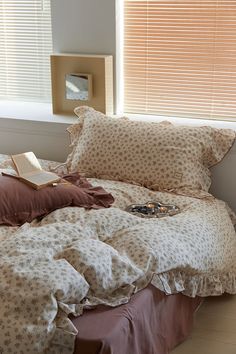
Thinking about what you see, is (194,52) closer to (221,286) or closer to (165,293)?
(221,286)

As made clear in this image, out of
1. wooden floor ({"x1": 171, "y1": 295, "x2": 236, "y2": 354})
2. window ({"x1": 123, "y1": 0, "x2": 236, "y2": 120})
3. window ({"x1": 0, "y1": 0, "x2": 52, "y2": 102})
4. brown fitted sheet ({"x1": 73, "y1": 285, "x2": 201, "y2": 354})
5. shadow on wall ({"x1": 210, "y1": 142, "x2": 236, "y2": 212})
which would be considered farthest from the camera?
window ({"x1": 0, "y1": 0, "x2": 52, "y2": 102})

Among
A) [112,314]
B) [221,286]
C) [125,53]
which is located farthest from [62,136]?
[112,314]

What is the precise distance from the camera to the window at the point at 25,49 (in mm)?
3297

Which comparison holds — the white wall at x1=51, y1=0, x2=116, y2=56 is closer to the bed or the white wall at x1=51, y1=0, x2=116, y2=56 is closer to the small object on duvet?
the bed

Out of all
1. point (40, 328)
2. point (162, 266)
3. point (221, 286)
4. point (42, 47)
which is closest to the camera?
point (40, 328)

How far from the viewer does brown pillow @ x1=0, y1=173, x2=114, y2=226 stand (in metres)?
2.15

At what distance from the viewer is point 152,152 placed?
2.54 m

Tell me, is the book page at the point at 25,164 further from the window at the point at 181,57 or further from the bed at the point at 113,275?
the window at the point at 181,57

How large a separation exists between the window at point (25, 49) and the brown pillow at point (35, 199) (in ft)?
4.06

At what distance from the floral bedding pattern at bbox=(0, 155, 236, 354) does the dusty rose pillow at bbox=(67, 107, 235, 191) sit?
3.9 inches

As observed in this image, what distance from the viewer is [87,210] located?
2.24 meters

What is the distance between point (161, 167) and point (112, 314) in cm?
98

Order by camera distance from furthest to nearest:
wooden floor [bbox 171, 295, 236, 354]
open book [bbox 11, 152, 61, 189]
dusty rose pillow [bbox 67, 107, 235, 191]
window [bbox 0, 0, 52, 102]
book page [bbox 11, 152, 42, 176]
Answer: window [bbox 0, 0, 52, 102]
dusty rose pillow [bbox 67, 107, 235, 191]
book page [bbox 11, 152, 42, 176]
open book [bbox 11, 152, 61, 189]
wooden floor [bbox 171, 295, 236, 354]

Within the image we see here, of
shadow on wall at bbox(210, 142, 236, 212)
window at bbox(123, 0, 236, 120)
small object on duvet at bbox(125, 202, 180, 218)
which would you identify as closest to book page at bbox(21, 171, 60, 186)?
small object on duvet at bbox(125, 202, 180, 218)
